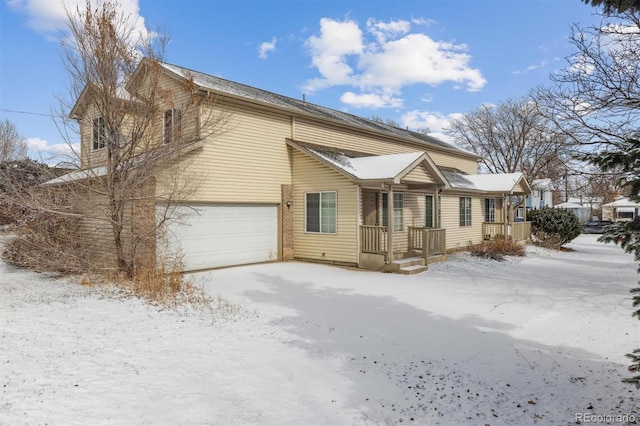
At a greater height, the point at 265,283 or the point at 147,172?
the point at 147,172

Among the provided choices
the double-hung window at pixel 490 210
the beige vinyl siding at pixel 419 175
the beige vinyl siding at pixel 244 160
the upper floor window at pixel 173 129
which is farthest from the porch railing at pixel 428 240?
the upper floor window at pixel 173 129

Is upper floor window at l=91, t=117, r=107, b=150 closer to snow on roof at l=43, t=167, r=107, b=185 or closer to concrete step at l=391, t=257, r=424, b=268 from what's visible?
snow on roof at l=43, t=167, r=107, b=185

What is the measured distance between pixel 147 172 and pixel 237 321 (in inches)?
210

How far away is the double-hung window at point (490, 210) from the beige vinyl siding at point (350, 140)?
3423mm

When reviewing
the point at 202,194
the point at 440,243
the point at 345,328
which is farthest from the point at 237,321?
the point at 440,243

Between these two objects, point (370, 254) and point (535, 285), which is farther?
point (370, 254)

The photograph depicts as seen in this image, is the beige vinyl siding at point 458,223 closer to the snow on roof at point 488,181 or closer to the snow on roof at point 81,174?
the snow on roof at point 488,181

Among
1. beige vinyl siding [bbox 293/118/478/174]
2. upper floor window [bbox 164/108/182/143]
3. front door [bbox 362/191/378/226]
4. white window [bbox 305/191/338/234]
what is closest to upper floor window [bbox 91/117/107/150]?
upper floor window [bbox 164/108/182/143]

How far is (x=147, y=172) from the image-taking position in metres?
10.0

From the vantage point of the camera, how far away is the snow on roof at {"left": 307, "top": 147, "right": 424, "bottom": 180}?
12791 millimetres

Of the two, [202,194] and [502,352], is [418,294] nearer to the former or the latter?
[502,352]

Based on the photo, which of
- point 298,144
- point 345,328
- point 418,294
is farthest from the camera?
point 298,144

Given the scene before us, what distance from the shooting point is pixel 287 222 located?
1469 centimetres

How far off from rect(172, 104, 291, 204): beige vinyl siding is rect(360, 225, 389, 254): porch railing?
355 centimetres
